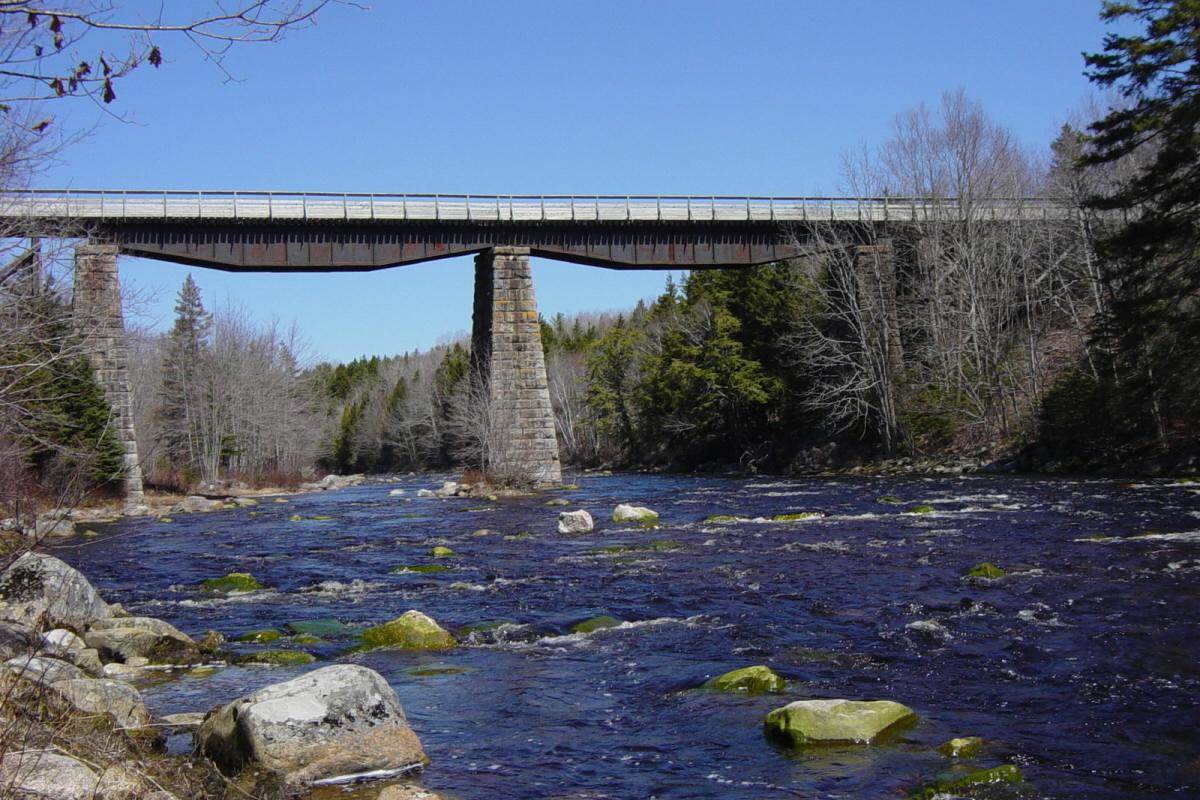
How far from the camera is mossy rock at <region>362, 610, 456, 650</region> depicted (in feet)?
37.5

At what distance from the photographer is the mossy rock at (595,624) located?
1202cm

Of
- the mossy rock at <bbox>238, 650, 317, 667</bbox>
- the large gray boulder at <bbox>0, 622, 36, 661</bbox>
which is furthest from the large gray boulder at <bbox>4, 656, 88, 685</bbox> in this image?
the mossy rock at <bbox>238, 650, 317, 667</bbox>

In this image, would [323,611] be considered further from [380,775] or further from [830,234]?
[830,234]

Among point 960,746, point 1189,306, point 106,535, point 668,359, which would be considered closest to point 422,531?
point 106,535

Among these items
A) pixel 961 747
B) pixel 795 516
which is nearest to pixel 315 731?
pixel 961 747

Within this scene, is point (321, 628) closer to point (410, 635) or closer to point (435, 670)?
point (410, 635)

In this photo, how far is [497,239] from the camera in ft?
136

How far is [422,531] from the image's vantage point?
25.2 metres

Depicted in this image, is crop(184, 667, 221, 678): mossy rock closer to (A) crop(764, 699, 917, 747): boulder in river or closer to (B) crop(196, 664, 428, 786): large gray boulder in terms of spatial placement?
(B) crop(196, 664, 428, 786): large gray boulder

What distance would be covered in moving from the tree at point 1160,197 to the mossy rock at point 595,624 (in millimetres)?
19434

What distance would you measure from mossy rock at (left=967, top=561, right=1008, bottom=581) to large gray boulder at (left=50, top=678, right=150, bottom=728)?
10569 mm

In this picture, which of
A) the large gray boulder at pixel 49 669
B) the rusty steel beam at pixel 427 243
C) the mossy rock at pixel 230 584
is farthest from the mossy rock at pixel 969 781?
the rusty steel beam at pixel 427 243

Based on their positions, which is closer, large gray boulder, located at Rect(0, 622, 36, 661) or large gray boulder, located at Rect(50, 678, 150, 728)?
large gray boulder, located at Rect(50, 678, 150, 728)

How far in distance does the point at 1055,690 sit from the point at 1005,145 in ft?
131
